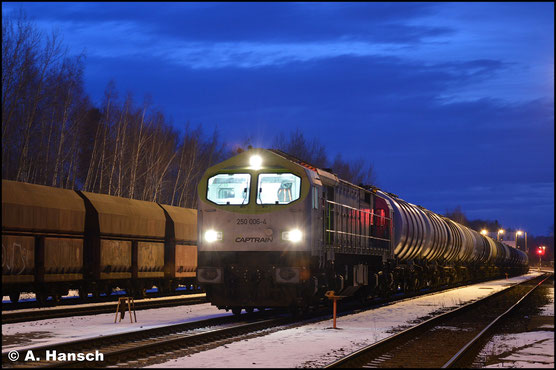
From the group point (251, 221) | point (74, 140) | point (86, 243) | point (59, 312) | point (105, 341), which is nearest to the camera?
point (105, 341)

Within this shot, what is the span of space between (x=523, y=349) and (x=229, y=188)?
9007 millimetres

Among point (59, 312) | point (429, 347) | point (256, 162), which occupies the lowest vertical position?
point (59, 312)

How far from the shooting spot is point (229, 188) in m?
19.9

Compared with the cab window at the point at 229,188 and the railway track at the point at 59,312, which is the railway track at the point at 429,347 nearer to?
the cab window at the point at 229,188

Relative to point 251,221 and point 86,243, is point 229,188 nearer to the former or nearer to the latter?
point 251,221

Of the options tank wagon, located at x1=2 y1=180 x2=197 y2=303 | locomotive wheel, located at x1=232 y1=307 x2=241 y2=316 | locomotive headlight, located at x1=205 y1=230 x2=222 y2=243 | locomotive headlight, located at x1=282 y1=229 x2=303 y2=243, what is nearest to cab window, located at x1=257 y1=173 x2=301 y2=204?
locomotive headlight, located at x1=282 y1=229 x2=303 y2=243

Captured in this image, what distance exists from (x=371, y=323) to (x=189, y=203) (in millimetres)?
50640

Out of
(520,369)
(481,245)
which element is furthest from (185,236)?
(481,245)

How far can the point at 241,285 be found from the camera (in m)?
19.1

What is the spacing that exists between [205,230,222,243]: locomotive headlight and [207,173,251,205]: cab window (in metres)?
0.84

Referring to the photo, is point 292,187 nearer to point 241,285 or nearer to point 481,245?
point 241,285

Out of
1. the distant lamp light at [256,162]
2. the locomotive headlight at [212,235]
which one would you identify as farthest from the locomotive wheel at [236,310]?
the distant lamp light at [256,162]

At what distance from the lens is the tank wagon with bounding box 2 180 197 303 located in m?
21.3

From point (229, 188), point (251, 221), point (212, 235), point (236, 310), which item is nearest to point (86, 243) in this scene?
point (236, 310)
